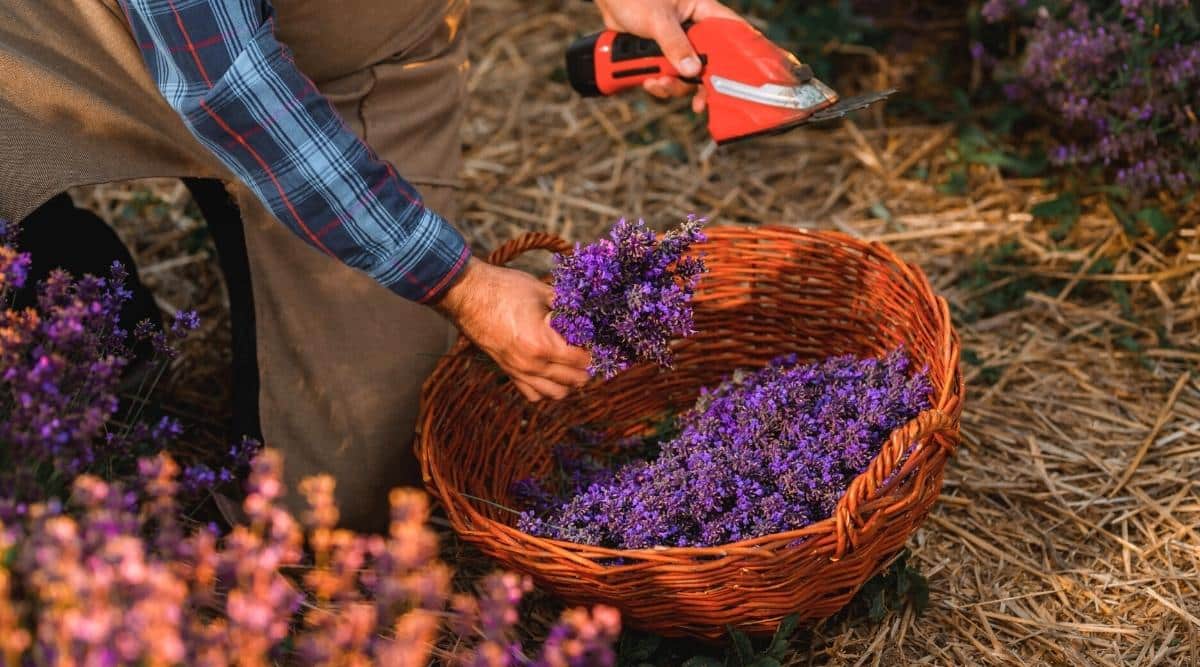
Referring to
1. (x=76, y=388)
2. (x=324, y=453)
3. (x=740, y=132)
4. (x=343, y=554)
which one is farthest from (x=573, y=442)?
(x=343, y=554)

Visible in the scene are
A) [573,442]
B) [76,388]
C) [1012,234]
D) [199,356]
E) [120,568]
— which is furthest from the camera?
[1012,234]

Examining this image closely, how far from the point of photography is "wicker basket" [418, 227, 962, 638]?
1419mm

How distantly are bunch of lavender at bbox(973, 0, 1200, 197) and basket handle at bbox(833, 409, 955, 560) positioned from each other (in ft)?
3.91

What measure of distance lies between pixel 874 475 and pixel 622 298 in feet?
1.39

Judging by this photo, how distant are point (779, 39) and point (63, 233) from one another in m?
→ 1.90

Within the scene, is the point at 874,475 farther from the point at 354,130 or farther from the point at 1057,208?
the point at 1057,208

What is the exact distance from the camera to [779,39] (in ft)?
9.88

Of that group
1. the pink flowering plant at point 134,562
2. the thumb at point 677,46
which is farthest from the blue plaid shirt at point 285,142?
the thumb at point 677,46

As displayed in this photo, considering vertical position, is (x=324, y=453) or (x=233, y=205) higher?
(x=233, y=205)

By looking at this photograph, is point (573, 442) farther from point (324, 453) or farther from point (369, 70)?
point (369, 70)

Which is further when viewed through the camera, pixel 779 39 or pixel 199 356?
pixel 779 39

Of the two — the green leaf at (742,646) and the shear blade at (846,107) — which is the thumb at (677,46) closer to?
the shear blade at (846,107)

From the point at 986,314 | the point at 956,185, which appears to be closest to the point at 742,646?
the point at 986,314

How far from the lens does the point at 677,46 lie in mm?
1925
